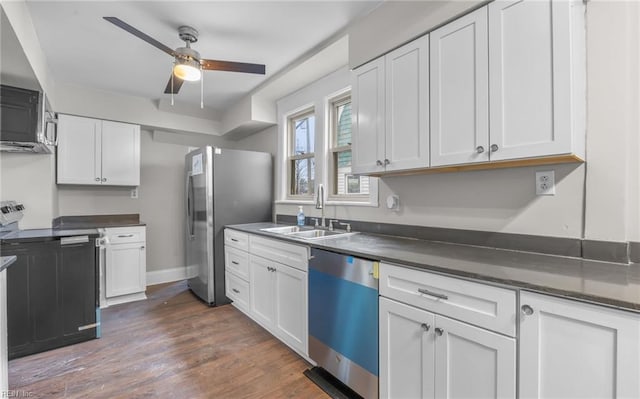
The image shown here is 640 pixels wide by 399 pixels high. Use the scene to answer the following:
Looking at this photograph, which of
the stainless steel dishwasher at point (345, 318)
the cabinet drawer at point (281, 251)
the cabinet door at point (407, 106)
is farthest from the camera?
the cabinet drawer at point (281, 251)

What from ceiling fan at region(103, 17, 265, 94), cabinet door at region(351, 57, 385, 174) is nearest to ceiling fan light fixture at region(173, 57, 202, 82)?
ceiling fan at region(103, 17, 265, 94)

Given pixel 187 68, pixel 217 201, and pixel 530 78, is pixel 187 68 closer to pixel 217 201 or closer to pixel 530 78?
pixel 217 201

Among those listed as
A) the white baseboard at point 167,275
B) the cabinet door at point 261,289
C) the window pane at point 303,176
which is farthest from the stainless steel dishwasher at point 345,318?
the white baseboard at point 167,275

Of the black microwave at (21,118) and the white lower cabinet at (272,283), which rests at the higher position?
the black microwave at (21,118)

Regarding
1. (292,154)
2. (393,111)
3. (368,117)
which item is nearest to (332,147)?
(292,154)

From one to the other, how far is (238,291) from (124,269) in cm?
150

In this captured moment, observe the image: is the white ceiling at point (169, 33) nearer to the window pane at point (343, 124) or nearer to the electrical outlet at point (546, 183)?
the window pane at point (343, 124)

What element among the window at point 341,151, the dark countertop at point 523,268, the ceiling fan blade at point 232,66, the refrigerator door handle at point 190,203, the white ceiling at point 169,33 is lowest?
the dark countertop at point 523,268

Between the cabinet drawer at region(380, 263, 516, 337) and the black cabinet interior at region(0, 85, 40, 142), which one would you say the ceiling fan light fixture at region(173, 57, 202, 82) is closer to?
the black cabinet interior at region(0, 85, 40, 142)

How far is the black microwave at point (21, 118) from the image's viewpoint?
229 cm

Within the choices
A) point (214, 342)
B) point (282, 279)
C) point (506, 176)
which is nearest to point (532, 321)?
point (506, 176)

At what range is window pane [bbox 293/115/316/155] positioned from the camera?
129 inches

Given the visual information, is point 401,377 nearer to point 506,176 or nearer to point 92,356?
point 506,176

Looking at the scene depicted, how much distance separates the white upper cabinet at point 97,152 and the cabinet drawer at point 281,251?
6.96 ft
